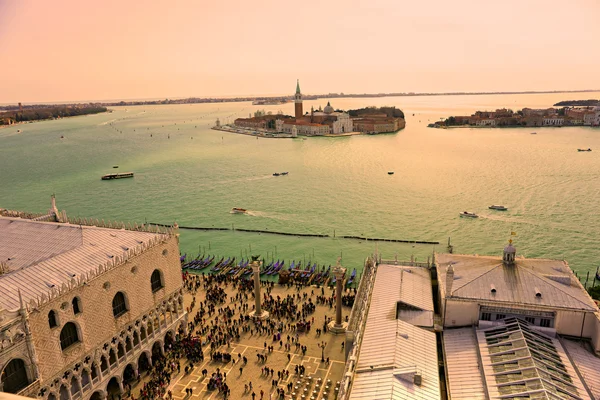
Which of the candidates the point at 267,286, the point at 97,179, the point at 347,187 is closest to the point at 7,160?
the point at 97,179

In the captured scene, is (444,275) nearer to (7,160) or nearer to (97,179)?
(97,179)

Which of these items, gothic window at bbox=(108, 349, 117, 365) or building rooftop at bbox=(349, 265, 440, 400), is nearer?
building rooftop at bbox=(349, 265, 440, 400)

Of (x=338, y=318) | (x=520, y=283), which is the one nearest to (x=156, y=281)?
(x=338, y=318)

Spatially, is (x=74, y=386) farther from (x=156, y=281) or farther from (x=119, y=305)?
(x=156, y=281)

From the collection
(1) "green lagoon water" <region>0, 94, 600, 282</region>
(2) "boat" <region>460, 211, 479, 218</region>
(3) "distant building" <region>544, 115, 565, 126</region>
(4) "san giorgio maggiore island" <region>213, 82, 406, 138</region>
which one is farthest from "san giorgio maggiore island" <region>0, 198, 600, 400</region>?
(3) "distant building" <region>544, 115, 565, 126</region>

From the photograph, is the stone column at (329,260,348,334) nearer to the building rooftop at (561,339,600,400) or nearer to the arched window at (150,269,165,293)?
the arched window at (150,269,165,293)

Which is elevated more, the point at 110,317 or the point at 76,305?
the point at 76,305

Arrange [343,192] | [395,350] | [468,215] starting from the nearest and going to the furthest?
1. [395,350]
2. [468,215]
3. [343,192]
